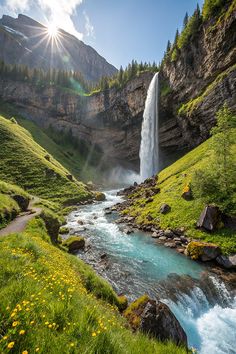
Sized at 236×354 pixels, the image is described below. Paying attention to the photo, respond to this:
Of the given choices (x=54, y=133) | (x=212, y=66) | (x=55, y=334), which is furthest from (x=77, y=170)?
(x=55, y=334)

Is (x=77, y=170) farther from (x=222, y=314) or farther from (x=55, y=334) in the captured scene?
(x=55, y=334)

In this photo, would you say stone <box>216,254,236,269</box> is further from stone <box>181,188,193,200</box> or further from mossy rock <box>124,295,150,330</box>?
stone <box>181,188,193,200</box>

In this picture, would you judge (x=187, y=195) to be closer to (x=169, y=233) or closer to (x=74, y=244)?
A: (x=169, y=233)

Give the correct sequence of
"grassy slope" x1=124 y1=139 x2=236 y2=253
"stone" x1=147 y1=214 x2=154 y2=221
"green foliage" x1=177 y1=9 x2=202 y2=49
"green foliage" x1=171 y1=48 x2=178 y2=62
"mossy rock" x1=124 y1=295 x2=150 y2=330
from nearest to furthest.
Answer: "mossy rock" x1=124 y1=295 x2=150 y2=330, "grassy slope" x1=124 y1=139 x2=236 y2=253, "stone" x1=147 y1=214 x2=154 y2=221, "green foliage" x1=177 y1=9 x2=202 y2=49, "green foliage" x1=171 y1=48 x2=178 y2=62

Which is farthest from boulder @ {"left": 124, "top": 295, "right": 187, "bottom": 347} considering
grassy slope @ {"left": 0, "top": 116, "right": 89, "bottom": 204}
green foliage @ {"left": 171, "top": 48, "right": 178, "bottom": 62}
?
green foliage @ {"left": 171, "top": 48, "right": 178, "bottom": 62}

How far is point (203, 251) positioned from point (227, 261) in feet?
7.03

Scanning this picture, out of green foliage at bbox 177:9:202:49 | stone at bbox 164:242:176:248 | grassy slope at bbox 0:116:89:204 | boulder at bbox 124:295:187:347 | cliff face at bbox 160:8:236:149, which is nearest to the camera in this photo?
boulder at bbox 124:295:187:347

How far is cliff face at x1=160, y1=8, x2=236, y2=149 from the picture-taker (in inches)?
1828

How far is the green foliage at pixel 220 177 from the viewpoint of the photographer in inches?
945

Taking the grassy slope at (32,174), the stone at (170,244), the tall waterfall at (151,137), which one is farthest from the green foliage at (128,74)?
the stone at (170,244)

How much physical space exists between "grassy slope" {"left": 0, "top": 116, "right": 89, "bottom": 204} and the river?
2455 cm

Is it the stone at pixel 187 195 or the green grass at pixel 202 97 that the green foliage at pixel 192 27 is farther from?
the stone at pixel 187 195

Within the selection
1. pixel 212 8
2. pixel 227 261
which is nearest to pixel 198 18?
pixel 212 8

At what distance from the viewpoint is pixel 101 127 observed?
389ft
